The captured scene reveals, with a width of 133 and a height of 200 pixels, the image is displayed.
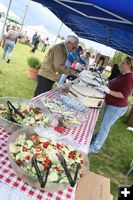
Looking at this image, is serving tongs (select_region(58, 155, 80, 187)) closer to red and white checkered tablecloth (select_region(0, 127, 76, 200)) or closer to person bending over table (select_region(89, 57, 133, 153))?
red and white checkered tablecloth (select_region(0, 127, 76, 200))

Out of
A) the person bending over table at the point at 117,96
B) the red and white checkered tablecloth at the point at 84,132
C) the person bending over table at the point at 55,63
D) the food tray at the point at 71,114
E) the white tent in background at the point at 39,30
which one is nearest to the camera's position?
the red and white checkered tablecloth at the point at 84,132

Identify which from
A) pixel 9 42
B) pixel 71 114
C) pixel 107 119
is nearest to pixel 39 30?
pixel 9 42

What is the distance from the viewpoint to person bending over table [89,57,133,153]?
8.38 feet

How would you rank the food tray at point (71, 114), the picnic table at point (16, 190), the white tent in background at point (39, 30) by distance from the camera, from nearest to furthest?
the picnic table at point (16, 190), the food tray at point (71, 114), the white tent in background at point (39, 30)

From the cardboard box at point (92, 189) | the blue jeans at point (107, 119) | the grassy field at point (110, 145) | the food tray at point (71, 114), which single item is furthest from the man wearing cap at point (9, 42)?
the cardboard box at point (92, 189)

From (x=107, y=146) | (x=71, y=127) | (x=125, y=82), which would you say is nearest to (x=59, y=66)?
(x=125, y=82)

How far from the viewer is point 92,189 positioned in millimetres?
1330

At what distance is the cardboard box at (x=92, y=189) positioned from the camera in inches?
49.7

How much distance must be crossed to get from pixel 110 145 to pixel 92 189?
2780 mm

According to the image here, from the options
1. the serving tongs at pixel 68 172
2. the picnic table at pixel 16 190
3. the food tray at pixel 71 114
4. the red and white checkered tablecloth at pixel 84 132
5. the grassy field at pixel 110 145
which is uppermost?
the serving tongs at pixel 68 172

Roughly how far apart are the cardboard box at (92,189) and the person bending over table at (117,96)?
1.28 meters

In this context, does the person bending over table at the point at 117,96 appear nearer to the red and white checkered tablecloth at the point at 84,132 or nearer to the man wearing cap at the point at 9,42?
the red and white checkered tablecloth at the point at 84,132

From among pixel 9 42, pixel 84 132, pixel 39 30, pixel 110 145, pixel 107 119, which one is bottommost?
pixel 110 145

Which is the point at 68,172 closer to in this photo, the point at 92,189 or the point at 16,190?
the point at 16,190
